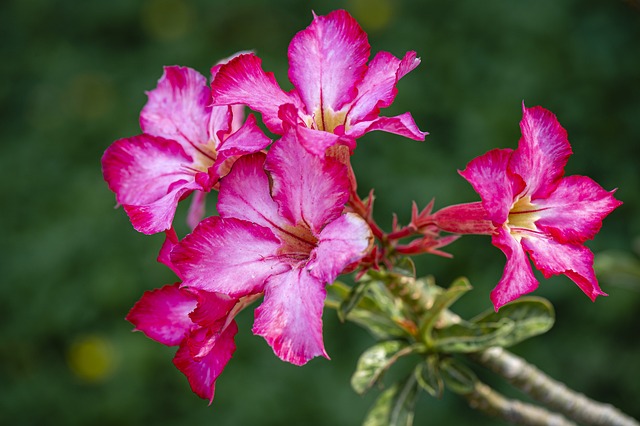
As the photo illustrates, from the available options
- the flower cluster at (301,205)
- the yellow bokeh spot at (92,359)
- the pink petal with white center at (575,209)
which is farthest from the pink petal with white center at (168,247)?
the yellow bokeh spot at (92,359)

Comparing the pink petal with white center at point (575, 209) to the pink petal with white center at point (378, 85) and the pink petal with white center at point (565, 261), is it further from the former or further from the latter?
the pink petal with white center at point (378, 85)

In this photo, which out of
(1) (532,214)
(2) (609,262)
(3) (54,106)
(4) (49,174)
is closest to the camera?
(1) (532,214)

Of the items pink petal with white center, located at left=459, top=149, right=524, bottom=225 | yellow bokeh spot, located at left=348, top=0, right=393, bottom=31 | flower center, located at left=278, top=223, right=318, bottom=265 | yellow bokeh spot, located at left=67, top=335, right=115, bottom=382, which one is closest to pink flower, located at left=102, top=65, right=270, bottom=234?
flower center, located at left=278, top=223, right=318, bottom=265

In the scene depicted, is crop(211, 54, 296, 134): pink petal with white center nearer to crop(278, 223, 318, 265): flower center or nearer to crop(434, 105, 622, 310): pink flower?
crop(278, 223, 318, 265): flower center

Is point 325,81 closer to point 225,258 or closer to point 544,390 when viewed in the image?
point 225,258

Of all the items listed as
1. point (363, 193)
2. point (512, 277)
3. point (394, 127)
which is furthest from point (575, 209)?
point (363, 193)

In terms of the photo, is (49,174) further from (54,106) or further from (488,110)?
(488,110)

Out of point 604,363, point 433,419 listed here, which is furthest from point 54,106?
point 604,363
